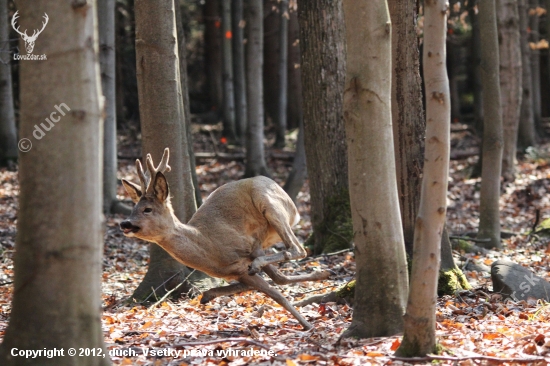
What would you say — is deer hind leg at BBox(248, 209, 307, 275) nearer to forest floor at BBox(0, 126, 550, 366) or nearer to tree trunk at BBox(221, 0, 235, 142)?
forest floor at BBox(0, 126, 550, 366)

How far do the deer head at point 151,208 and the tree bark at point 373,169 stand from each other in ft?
7.57

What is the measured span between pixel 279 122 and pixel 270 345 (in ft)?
57.0

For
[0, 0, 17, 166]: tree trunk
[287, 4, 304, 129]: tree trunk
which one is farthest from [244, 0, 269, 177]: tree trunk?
[287, 4, 304, 129]: tree trunk

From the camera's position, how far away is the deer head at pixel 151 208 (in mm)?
7105

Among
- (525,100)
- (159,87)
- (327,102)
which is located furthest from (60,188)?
(525,100)

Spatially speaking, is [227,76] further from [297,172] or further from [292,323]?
[292,323]

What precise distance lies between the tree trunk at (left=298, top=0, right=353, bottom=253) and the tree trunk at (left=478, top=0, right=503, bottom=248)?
252 centimetres

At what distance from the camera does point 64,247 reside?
4363 millimetres

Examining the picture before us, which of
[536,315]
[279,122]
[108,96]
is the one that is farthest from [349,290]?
[279,122]

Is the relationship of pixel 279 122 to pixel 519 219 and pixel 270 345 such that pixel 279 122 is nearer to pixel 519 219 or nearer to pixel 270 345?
pixel 519 219

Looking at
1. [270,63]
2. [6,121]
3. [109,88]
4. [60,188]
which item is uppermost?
[270,63]

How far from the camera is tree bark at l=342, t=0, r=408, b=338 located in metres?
5.76

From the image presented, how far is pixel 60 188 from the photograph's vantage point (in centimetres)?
434

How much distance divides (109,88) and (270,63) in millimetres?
15107
